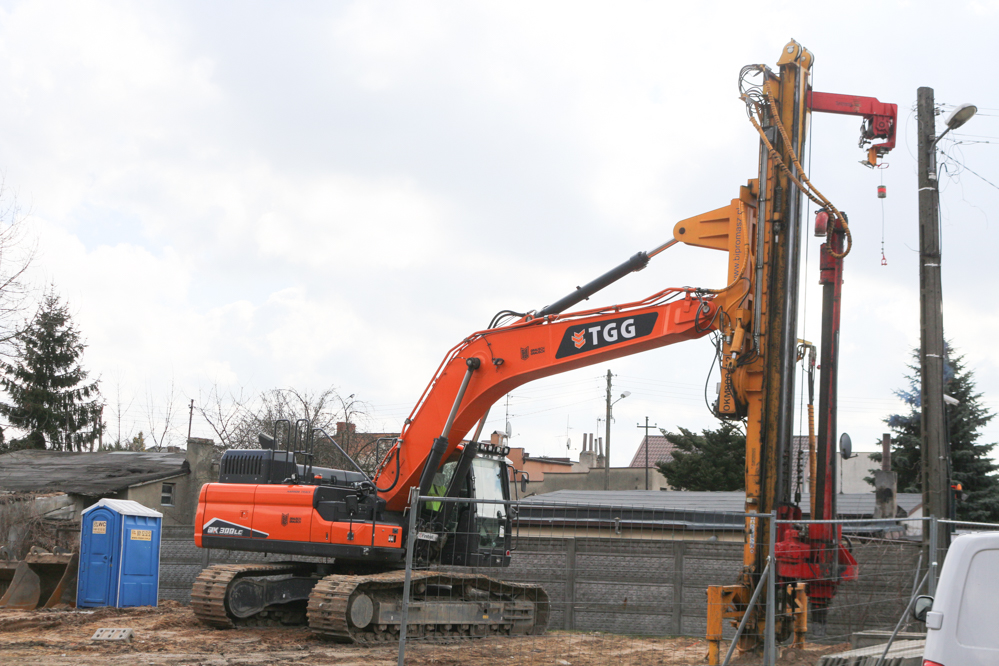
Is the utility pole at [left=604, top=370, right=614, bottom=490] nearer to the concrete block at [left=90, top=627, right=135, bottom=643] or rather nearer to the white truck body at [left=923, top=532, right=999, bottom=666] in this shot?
the concrete block at [left=90, top=627, right=135, bottom=643]

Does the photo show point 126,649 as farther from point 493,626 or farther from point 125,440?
point 125,440

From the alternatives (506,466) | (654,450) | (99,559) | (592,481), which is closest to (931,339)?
(506,466)

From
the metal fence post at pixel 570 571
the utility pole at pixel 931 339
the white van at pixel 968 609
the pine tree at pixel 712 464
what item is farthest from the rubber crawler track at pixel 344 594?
the pine tree at pixel 712 464

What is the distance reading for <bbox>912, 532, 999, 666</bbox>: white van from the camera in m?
4.77

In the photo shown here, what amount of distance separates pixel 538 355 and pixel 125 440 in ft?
141

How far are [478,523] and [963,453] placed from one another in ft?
66.0

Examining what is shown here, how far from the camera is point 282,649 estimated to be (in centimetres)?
1090

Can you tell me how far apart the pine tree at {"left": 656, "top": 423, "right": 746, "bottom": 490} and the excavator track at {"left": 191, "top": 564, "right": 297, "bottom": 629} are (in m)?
21.8

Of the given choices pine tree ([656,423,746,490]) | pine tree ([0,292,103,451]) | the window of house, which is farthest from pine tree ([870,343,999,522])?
pine tree ([0,292,103,451])

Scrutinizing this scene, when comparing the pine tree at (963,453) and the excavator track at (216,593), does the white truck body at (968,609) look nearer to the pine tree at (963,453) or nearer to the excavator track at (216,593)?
the excavator track at (216,593)

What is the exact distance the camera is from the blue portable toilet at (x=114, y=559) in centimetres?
1537

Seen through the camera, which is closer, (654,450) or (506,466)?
(506,466)

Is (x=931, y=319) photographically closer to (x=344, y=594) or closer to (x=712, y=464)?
(x=344, y=594)

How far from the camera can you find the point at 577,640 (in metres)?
12.3
